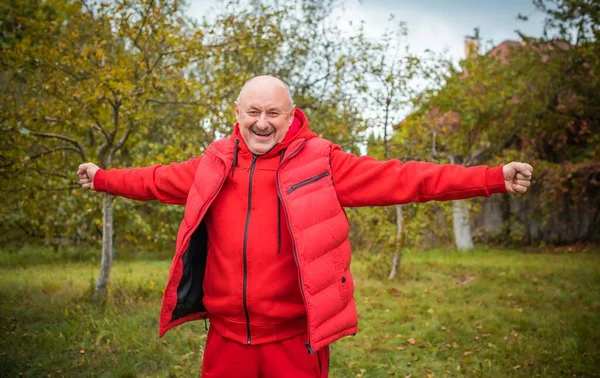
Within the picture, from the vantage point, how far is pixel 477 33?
16312mm

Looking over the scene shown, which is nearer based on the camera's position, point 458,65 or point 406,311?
point 406,311

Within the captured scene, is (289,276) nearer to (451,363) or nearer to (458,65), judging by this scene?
(451,363)

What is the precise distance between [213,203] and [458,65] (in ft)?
40.7

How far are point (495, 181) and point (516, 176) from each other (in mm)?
105

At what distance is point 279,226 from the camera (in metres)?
2.84

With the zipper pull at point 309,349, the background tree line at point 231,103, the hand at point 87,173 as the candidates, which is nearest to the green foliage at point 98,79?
the background tree line at point 231,103

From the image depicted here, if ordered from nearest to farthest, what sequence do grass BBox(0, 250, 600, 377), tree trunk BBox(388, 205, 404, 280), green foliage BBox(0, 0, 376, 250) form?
grass BBox(0, 250, 600, 377)
green foliage BBox(0, 0, 376, 250)
tree trunk BBox(388, 205, 404, 280)

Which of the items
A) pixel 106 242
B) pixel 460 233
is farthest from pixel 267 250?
pixel 460 233

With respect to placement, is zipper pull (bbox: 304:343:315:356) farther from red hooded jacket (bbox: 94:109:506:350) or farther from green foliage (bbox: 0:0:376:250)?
green foliage (bbox: 0:0:376:250)

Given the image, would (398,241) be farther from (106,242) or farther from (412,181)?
(412,181)

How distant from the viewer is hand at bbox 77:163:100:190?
337 cm

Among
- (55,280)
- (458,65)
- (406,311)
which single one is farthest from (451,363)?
(458,65)

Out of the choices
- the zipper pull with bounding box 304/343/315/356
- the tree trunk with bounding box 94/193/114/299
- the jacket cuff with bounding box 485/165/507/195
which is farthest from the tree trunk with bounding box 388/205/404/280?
the zipper pull with bounding box 304/343/315/356

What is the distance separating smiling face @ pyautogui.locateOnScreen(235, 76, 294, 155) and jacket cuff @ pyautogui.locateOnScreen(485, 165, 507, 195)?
1.06 m
